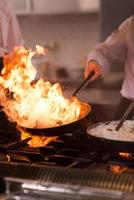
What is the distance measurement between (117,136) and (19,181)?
0.47 m

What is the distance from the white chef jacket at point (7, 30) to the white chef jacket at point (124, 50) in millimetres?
591

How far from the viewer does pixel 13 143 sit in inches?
58.2

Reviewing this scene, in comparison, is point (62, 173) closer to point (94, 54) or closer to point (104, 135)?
point (104, 135)

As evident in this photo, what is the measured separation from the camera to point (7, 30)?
258 cm

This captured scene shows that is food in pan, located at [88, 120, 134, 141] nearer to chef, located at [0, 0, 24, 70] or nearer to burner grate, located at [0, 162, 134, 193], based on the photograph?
burner grate, located at [0, 162, 134, 193]

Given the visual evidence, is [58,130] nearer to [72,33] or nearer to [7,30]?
[7,30]

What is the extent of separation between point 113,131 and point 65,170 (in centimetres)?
35

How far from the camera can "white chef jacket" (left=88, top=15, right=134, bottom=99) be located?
2.23 meters

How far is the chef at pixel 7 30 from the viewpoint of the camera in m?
2.53

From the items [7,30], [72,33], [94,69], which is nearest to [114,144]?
[94,69]

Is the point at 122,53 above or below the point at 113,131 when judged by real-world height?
above

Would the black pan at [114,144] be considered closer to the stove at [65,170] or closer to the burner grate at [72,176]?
the stove at [65,170]

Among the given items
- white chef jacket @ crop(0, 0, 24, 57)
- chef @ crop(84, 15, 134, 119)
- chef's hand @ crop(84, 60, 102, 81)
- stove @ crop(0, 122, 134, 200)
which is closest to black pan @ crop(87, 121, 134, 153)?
stove @ crop(0, 122, 134, 200)

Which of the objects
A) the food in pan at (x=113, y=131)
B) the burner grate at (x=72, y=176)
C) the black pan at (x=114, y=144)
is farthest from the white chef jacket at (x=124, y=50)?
the burner grate at (x=72, y=176)
